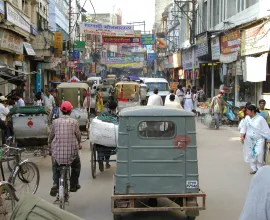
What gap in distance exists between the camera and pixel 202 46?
1013 inches

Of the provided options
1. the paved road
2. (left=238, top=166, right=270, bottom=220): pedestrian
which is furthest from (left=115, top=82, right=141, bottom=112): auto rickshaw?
A: (left=238, top=166, right=270, bottom=220): pedestrian

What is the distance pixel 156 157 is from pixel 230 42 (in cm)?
1491

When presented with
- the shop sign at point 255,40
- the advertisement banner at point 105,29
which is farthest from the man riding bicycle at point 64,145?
the advertisement banner at point 105,29

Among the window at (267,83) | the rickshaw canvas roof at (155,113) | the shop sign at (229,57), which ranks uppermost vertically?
the shop sign at (229,57)

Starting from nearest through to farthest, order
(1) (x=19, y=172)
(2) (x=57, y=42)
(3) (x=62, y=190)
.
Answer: (3) (x=62, y=190)
(1) (x=19, y=172)
(2) (x=57, y=42)

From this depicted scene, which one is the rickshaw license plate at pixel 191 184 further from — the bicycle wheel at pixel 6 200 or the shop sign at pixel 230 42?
the shop sign at pixel 230 42

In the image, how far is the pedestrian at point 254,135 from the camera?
30.3 ft

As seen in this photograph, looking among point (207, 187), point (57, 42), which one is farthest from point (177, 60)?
point (207, 187)

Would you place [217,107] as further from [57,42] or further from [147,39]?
[147,39]

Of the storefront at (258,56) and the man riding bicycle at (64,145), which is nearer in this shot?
the man riding bicycle at (64,145)

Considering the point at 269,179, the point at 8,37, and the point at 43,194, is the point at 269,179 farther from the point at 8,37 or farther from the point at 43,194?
the point at 8,37

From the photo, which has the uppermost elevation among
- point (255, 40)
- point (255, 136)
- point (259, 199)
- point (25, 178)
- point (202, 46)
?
point (202, 46)

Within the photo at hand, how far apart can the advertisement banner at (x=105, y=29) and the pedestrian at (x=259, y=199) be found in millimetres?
30525

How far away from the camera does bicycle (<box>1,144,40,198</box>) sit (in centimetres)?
705
